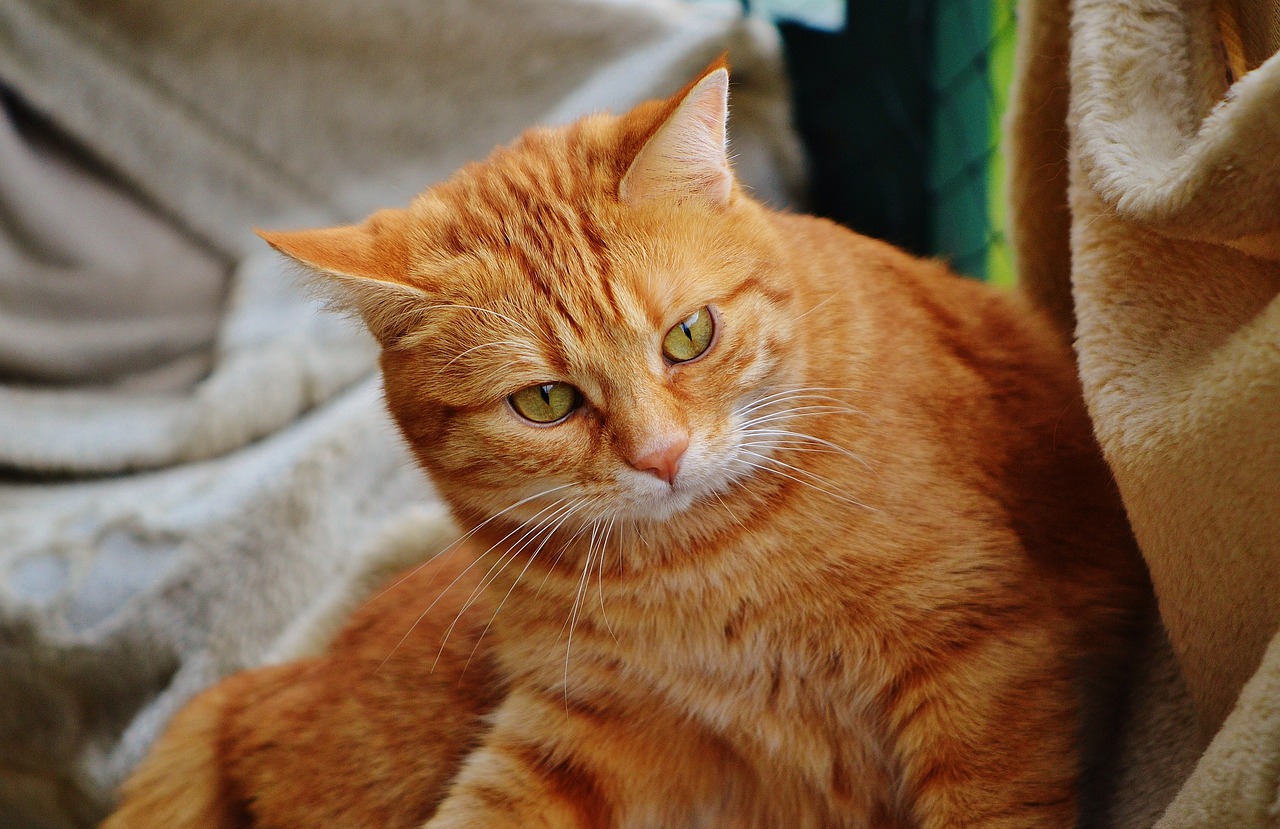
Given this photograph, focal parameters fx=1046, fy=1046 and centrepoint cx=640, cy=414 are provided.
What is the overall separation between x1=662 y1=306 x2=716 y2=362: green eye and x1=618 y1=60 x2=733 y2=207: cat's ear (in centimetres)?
14

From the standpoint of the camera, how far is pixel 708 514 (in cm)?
109

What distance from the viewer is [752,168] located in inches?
87.0

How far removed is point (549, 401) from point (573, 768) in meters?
0.43

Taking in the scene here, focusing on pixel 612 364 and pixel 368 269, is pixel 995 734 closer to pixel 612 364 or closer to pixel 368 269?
pixel 612 364

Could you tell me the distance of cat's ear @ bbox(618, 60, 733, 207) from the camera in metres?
1.02

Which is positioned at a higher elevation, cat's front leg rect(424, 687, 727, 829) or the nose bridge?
the nose bridge

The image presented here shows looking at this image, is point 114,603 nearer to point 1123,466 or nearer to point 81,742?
point 81,742

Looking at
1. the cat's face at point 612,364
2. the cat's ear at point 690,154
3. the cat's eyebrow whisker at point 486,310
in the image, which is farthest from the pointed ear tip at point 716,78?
the cat's eyebrow whisker at point 486,310

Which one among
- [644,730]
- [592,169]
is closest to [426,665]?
[644,730]

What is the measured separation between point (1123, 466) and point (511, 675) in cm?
69

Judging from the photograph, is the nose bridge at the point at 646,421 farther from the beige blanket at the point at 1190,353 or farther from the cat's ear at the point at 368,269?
the beige blanket at the point at 1190,353

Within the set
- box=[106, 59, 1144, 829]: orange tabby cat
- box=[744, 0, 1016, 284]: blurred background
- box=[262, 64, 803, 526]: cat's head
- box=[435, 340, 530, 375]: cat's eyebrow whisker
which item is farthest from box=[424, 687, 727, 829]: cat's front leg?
box=[744, 0, 1016, 284]: blurred background

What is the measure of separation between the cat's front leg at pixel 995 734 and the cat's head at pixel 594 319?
0.29 metres

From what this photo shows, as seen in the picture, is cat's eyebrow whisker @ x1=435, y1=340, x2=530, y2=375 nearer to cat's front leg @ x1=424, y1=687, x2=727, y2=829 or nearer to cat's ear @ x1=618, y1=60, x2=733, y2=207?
cat's ear @ x1=618, y1=60, x2=733, y2=207
